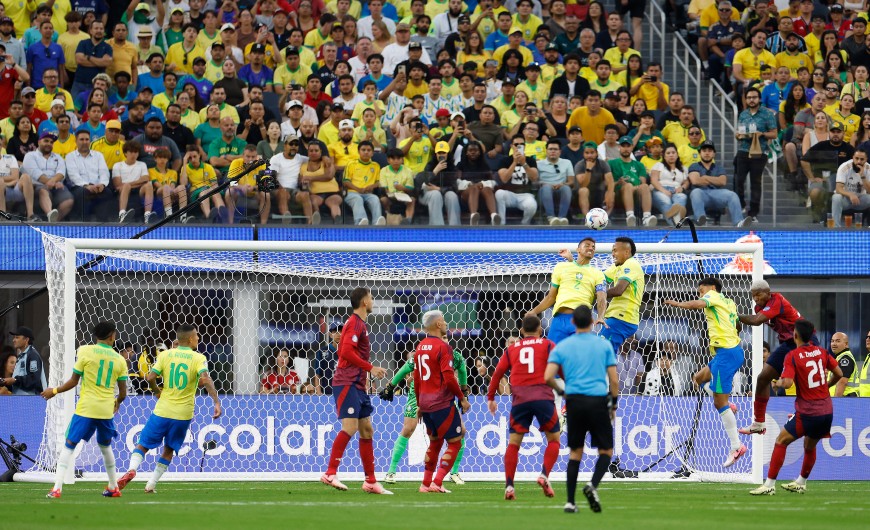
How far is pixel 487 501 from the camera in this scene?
1334cm

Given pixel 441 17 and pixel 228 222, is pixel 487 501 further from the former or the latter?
pixel 441 17

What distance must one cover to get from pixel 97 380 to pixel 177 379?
32.8 inches

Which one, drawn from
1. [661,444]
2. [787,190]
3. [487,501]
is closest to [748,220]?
[787,190]

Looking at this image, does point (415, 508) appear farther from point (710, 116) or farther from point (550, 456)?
point (710, 116)

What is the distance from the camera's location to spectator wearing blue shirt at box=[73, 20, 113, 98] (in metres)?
23.3

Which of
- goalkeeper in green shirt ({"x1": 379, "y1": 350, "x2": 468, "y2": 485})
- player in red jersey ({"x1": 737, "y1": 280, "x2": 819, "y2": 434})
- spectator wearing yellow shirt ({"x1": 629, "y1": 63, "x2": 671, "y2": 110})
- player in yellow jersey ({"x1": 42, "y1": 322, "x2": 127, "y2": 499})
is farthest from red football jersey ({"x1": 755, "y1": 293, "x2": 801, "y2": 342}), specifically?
spectator wearing yellow shirt ({"x1": 629, "y1": 63, "x2": 671, "y2": 110})

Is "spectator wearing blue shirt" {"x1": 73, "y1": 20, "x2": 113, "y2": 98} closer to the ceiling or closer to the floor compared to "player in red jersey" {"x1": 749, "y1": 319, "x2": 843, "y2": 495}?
closer to the ceiling

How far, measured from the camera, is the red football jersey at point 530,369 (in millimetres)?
13367

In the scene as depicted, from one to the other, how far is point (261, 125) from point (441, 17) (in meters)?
4.81

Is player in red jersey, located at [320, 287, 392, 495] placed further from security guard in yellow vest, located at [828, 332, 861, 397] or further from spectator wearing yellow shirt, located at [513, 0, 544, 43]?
spectator wearing yellow shirt, located at [513, 0, 544, 43]

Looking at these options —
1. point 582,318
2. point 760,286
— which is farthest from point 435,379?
point 760,286

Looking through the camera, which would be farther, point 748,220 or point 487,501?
point 748,220

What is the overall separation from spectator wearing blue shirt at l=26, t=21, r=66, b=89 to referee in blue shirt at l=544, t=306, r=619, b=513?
46.9 feet

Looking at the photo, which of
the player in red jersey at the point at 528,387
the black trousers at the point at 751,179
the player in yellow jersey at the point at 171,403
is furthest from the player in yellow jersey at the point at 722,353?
the player in yellow jersey at the point at 171,403
